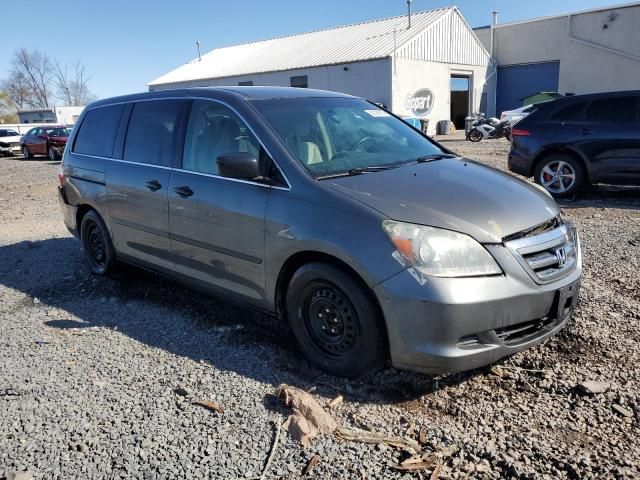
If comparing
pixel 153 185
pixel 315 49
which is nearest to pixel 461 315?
pixel 153 185

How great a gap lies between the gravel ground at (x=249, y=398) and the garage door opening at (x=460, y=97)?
28.9 meters

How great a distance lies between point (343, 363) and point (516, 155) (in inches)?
278

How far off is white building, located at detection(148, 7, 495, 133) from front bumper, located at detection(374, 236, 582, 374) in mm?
24789

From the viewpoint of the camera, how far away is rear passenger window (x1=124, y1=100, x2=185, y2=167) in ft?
14.4

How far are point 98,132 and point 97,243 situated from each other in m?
1.14

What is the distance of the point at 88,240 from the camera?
5.68 meters

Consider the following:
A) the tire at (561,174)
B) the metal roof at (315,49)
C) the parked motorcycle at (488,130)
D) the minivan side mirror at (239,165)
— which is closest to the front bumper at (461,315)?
the minivan side mirror at (239,165)

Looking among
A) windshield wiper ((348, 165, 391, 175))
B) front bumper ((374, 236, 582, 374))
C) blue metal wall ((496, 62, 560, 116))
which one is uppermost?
blue metal wall ((496, 62, 560, 116))

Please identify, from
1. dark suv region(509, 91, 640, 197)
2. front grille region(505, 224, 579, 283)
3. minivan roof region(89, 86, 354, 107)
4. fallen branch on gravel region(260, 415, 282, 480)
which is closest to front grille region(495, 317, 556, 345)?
front grille region(505, 224, 579, 283)

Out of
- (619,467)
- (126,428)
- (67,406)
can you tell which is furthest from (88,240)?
(619,467)

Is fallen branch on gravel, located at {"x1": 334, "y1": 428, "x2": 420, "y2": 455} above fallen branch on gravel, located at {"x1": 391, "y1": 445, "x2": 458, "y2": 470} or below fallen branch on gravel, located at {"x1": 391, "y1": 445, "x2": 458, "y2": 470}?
above

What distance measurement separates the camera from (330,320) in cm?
331

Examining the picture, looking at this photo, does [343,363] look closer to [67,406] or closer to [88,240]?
[67,406]

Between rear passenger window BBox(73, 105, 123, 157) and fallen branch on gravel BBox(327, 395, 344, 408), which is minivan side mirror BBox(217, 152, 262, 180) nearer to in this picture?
fallen branch on gravel BBox(327, 395, 344, 408)
